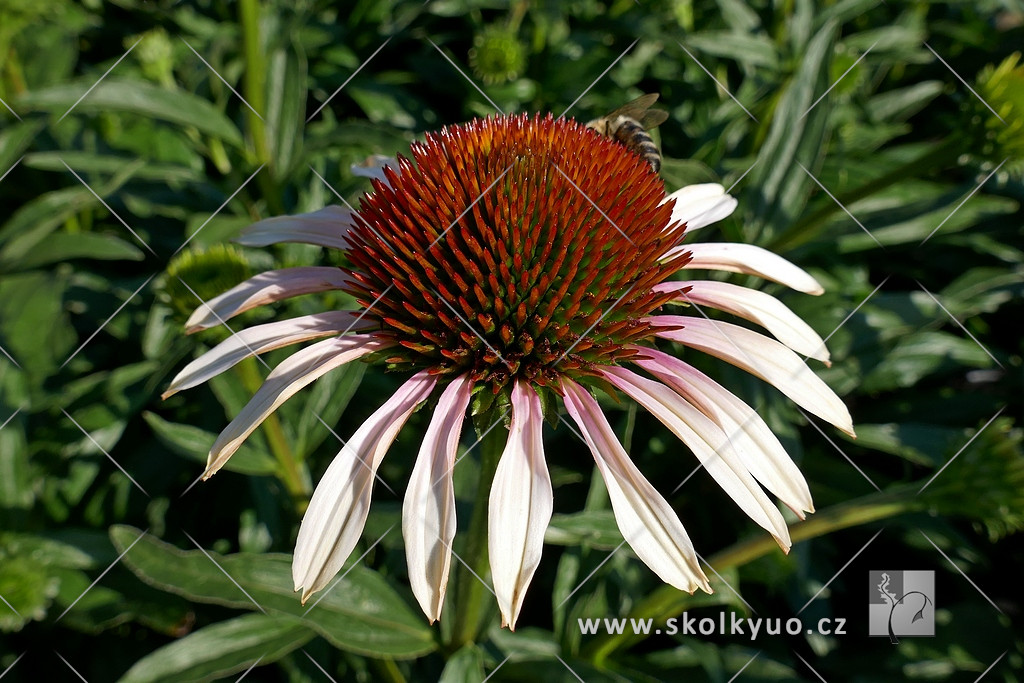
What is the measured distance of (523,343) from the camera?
2.70ft

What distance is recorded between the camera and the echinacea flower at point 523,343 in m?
0.73

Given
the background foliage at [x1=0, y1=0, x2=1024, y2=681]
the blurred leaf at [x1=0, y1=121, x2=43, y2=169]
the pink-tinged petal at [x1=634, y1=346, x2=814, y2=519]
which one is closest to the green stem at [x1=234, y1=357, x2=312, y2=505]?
the background foliage at [x1=0, y1=0, x2=1024, y2=681]

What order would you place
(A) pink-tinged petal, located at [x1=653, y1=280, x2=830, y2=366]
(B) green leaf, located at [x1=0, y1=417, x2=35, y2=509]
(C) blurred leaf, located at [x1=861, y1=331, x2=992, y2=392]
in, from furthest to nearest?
(C) blurred leaf, located at [x1=861, y1=331, x2=992, y2=392], (B) green leaf, located at [x1=0, y1=417, x2=35, y2=509], (A) pink-tinged petal, located at [x1=653, y1=280, x2=830, y2=366]

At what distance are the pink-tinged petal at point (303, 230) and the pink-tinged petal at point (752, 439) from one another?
18.0 inches

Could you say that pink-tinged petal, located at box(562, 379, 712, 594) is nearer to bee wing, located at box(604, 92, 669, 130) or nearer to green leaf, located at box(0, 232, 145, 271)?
bee wing, located at box(604, 92, 669, 130)

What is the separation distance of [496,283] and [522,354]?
0.27ft

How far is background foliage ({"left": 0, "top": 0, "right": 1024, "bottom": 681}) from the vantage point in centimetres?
112

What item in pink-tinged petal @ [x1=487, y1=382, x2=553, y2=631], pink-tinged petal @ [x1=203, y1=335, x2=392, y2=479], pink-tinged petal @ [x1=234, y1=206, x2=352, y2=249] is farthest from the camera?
pink-tinged petal @ [x1=234, y1=206, x2=352, y2=249]

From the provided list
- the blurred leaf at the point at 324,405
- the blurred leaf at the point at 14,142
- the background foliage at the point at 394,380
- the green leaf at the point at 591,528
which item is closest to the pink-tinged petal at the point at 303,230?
the background foliage at the point at 394,380

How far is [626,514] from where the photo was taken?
72cm

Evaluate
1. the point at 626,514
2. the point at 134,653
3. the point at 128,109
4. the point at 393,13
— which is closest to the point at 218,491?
the point at 134,653

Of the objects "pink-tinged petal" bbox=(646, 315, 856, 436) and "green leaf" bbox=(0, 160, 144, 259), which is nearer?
"pink-tinged petal" bbox=(646, 315, 856, 436)

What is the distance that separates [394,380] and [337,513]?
0.73 meters

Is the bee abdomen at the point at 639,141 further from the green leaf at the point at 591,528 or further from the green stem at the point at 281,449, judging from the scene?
the green stem at the point at 281,449
